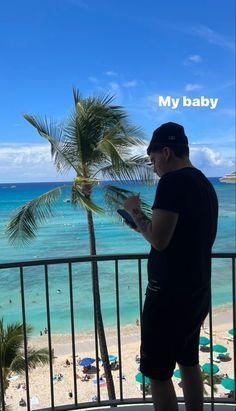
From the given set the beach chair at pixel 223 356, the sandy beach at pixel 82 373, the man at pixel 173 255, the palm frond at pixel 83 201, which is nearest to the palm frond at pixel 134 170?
the palm frond at pixel 83 201

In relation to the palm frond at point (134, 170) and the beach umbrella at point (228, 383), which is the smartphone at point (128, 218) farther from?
the beach umbrella at point (228, 383)

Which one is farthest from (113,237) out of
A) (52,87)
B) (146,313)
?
(146,313)

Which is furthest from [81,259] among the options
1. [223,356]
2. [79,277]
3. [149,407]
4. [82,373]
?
[79,277]

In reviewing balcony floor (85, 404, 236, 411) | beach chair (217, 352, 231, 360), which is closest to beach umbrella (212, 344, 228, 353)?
beach chair (217, 352, 231, 360)

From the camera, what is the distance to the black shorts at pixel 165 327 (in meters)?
1.59

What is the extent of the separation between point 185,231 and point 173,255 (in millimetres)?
106

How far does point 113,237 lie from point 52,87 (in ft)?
80.5

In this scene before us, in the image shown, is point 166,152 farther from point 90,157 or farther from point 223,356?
point 223,356

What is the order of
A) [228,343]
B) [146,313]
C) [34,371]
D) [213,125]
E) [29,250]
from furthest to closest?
1. [213,125]
2. [29,250]
3. [228,343]
4. [34,371]
5. [146,313]

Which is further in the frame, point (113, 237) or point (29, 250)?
point (113, 237)

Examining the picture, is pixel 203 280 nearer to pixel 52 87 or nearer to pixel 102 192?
pixel 102 192

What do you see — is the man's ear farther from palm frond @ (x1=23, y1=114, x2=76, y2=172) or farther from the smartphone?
palm frond @ (x1=23, y1=114, x2=76, y2=172)

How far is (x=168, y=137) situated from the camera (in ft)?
5.38

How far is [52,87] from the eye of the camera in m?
52.8
